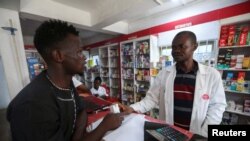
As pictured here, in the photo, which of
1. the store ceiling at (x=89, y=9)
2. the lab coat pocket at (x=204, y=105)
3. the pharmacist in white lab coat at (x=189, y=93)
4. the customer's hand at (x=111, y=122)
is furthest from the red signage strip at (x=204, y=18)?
the customer's hand at (x=111, y=122)

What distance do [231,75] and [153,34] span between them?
6.23 ft

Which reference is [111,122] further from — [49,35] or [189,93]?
[189,93]

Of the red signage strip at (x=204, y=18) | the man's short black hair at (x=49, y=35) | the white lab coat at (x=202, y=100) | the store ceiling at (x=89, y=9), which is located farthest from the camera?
the store ceiling at (x=89, y=9)

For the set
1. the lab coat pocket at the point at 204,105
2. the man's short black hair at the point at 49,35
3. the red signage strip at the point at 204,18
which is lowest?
the lab coat pocket at the point at 204,105

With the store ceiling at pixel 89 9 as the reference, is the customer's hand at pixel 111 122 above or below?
below

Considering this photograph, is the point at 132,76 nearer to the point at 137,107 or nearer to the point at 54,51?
the point at 137,107

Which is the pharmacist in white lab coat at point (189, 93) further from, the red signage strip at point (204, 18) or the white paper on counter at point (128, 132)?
the red signage strip at point (204, 18)

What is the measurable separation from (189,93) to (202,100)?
126 mm

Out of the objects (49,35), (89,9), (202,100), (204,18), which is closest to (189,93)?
(202,100)

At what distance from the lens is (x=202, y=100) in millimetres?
1252

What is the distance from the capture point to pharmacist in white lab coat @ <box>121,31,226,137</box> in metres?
1.19

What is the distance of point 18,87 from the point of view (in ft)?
7.34

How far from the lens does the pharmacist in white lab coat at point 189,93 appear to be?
119 cm

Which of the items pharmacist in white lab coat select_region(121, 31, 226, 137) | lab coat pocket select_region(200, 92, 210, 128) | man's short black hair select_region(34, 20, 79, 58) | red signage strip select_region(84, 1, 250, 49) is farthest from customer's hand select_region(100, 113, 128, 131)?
red signage strip select_region(84, 1, 250, 49)
